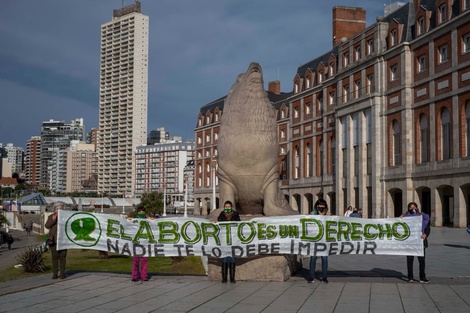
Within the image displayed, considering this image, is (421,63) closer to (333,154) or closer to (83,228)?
(333,154)

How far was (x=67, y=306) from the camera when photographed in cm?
1032

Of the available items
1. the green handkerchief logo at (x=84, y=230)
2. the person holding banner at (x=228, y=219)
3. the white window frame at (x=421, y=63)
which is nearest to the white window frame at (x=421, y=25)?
the white window frame at (x=421, y=63)

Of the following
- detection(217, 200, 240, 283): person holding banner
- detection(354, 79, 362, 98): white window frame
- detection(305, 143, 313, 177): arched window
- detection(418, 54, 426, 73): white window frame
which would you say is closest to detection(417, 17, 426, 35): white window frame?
detection(418, 54, 426, 73): white window frame

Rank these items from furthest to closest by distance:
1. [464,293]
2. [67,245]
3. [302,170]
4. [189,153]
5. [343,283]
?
[189,153] → [302,170] → [67,245] → [343,283] → [464,293]

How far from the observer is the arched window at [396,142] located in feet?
159

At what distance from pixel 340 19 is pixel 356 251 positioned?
190ft

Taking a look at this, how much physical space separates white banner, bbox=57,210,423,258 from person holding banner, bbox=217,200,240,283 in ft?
0.45

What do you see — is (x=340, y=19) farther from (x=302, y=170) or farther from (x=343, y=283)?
(x=343, y=283)

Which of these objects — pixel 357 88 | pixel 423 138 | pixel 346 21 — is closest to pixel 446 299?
pixel 423 138

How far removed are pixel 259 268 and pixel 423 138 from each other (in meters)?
35.9

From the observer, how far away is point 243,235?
13461mm

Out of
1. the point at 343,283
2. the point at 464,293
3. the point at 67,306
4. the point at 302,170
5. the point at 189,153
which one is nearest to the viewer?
the point at 67,306

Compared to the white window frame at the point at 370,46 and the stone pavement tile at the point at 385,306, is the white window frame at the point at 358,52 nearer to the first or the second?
the white window frame at the point at 370,46

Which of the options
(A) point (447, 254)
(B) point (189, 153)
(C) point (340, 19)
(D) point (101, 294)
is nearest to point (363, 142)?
(C) point (340, 19)
